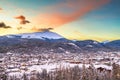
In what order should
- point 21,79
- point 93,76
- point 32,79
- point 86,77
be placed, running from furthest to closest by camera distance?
point 21,79
point 32,79
point 93,76
point 86,77

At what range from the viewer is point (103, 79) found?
148125 millimetres

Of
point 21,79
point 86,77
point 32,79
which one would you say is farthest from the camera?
point 21,79

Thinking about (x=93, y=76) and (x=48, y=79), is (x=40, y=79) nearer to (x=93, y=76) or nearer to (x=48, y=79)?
(x=48, y=79)

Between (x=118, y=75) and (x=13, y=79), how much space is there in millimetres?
61635

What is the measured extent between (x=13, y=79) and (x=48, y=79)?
85.5 feet

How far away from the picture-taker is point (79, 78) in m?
148

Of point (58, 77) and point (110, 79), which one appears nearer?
point (110, 79)

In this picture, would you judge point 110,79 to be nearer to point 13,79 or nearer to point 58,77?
point 58,77

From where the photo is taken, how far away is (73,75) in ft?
520

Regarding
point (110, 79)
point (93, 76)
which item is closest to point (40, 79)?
point (93, 76)

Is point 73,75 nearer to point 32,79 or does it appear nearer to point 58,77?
point 58,77

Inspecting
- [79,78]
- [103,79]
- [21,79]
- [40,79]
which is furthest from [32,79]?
[103,79]

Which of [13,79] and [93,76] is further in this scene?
[13,79]

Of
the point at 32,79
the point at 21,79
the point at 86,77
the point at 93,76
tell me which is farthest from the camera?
the point at 21,79
